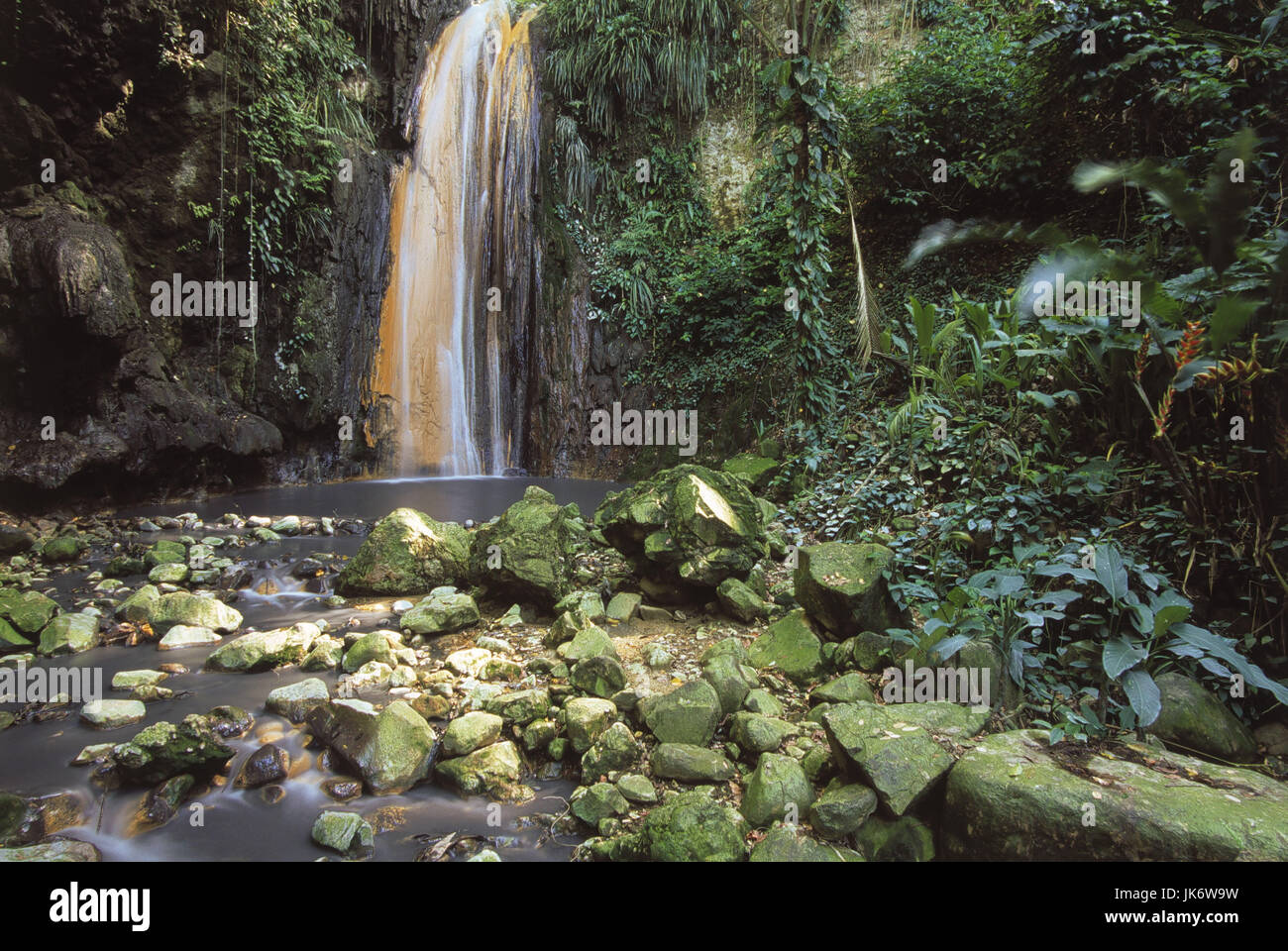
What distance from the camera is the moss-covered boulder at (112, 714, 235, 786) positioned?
240 centimetres

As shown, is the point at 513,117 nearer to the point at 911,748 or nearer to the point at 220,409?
the point at 220,409

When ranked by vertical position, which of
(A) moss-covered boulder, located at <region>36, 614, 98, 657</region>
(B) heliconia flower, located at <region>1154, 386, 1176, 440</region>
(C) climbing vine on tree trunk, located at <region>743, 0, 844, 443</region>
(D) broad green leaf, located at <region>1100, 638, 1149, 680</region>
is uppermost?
(C) climbing vine on tree trunk, located at <region>743, 0, 844, 443</region>

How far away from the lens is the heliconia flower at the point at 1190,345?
106 inches

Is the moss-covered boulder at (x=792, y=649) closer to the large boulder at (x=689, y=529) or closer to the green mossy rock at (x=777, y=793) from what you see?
the large boulder at (x=689, y=529)

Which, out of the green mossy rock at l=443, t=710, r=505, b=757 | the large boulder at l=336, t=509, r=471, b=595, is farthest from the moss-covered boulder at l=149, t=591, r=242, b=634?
the green mossy rock at l=443, t=710, r=505, b=757

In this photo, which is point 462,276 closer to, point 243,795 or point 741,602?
point 741,602

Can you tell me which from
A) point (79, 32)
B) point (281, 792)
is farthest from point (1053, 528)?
point (79, 32)

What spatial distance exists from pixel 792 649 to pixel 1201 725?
5.33 feet

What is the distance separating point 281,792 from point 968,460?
4.27m

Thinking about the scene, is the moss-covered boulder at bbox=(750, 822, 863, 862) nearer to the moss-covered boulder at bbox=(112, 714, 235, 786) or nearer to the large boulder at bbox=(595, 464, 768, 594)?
the large boulder at bbox=(595, 464, 768, 594)

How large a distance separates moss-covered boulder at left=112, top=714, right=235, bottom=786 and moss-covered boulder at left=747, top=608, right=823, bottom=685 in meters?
2.49

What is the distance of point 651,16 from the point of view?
34.2 feet

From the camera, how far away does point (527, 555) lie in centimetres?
404

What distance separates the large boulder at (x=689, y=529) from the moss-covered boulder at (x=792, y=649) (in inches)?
22.7
